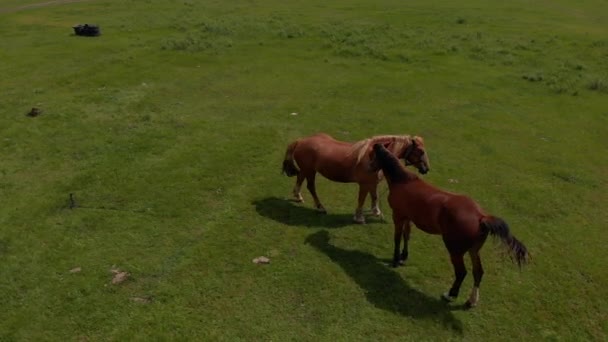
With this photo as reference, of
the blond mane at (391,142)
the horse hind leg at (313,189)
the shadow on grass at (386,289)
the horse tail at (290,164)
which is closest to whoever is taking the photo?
the shadow on grass at (386,289)

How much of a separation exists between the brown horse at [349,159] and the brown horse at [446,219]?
0.76 m

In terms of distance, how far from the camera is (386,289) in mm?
9414

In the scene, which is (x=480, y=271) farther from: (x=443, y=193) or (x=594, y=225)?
(x=594, y=225)

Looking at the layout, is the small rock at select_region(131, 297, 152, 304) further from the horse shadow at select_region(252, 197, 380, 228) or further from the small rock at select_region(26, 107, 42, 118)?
the small rock at select_region(26, 107, 42, 118)

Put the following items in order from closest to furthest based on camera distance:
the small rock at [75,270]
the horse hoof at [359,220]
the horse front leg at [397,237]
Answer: the small rock at [75,270], the horse front leg at [397,237], the horse hoof at [359,220]

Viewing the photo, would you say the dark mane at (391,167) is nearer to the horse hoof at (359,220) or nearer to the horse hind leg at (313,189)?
the horse hoof at (359,220)

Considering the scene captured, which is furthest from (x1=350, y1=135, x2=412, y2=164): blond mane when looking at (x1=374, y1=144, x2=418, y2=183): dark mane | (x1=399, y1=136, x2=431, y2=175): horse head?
(x1=374, y1=144, x2=418, y2=183): dark mane

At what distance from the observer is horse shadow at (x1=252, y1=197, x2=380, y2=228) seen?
11641mm

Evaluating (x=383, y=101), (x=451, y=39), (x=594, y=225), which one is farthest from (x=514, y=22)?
(x=594, y=225)

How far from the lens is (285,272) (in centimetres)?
984

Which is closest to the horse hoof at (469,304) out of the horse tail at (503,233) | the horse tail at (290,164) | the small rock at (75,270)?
the horse tail at (503,233)

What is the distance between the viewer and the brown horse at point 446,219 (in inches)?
322

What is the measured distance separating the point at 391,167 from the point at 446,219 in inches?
66.8

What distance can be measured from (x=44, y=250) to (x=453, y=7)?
39.7 meters
